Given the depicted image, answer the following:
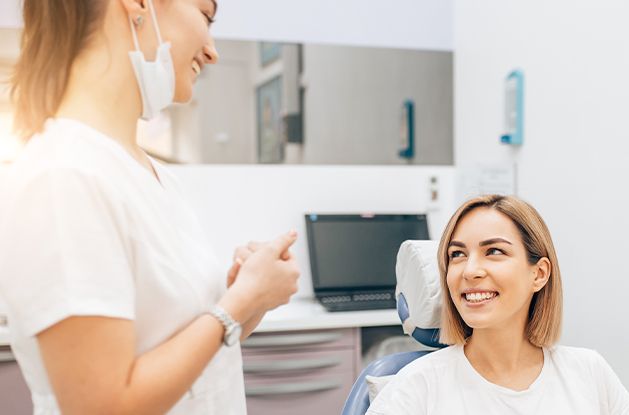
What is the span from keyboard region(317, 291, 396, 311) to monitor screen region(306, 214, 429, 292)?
0.05m

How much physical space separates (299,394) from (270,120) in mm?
1238

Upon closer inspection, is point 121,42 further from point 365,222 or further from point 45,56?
point 365,222

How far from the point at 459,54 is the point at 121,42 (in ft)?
7.66

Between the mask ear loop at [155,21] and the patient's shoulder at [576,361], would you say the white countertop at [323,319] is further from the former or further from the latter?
the mask ear loop at [155,21]

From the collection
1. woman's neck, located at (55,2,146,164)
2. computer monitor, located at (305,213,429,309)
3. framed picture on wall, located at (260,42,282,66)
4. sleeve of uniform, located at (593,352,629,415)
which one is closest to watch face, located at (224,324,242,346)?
woman's neck, located at (55,2,146,164)

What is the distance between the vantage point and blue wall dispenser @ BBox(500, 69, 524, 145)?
2.38 meters

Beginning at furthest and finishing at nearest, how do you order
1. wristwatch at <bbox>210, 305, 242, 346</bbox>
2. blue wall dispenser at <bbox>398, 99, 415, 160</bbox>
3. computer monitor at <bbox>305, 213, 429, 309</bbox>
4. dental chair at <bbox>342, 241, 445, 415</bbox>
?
blue wall dispenser at <bbox>398, 99, 415, 160</bbox>
computer monitor at <bbox>305, 213, 429, 309</bbox>
dental chair at <bbox>342, 241, 445, 415</bbox>
wristwatch at <bbox>210, 305, 242, 346</bbox>

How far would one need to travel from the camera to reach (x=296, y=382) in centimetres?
227

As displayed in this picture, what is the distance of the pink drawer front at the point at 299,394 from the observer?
7.30 ft

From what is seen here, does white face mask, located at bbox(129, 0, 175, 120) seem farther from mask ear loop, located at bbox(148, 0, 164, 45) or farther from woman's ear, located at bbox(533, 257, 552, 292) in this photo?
woman's ear, located at bbox(533, 257, 552, 292)

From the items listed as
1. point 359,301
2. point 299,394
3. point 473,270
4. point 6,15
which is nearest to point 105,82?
point 473,270

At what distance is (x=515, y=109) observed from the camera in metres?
2.39

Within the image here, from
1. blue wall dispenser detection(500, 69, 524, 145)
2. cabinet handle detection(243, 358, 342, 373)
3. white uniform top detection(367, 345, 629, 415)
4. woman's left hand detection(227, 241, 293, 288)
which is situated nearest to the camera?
woman's left hand detection(227, 241, 293, 288)

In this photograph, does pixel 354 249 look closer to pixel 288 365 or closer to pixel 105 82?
pixel 288 365
